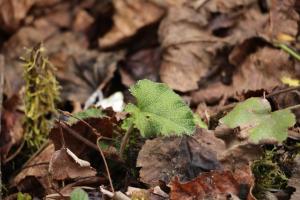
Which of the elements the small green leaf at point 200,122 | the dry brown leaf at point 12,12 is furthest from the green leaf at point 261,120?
the dry brown leaf at point 12,12

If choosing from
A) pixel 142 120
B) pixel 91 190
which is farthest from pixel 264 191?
pixel 91 190

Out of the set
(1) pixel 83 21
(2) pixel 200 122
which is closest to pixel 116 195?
(2) pixel 200 122

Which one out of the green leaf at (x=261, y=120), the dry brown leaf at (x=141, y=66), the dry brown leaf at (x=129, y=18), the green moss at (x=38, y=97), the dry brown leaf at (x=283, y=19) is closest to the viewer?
the green leaf at (x=261, y=120)

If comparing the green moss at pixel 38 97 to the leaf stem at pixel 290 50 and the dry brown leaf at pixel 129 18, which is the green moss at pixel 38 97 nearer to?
the dry brown leaf at pixel 129 18

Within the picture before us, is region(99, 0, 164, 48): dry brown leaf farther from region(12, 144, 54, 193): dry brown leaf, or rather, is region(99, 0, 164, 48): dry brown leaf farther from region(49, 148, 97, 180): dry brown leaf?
region(49, 148, 97, 180): dry brown leaf

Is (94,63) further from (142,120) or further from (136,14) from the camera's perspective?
(142,120)

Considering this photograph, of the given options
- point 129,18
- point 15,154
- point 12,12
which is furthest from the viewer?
point 12,12

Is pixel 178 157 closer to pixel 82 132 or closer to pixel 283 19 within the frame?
pixel 82 132
